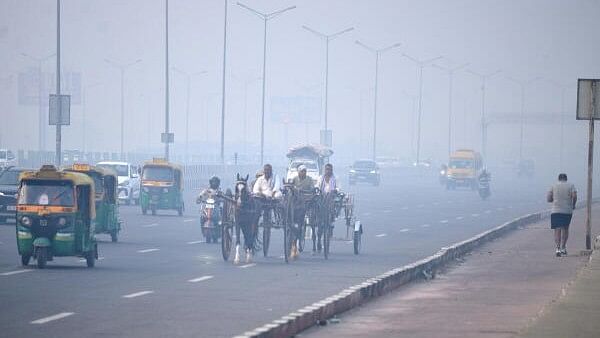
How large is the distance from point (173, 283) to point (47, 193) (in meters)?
3.80

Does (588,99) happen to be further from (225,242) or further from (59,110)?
(59,110)

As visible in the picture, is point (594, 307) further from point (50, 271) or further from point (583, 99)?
point (583, 99)

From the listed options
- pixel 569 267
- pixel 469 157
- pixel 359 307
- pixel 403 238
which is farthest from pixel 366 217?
pixel 469 157

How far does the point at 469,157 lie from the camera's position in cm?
9456

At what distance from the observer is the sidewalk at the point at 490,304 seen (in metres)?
16.9

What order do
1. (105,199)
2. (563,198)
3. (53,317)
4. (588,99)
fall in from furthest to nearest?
(105,199) → (563,198) → (588,99) → (53,317)

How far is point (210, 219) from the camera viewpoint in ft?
112

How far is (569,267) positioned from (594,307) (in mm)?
9174

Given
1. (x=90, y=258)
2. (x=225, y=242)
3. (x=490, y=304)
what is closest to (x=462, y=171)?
(x=225, y=242)

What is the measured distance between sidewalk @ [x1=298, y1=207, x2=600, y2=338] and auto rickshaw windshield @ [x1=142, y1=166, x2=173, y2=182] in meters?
18.1

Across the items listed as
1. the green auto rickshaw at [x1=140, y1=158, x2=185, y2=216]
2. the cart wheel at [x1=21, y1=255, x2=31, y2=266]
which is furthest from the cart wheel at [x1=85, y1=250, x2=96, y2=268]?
the green auto rickshaw at [x1=140, y1=158, x2=185, y2=216]

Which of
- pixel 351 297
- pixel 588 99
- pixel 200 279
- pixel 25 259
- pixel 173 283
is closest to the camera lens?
pixel 351 297

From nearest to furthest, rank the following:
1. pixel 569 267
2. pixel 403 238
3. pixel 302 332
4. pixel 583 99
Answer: pixel 302 332 < pixel 569 267 < pixel 583 99 < pixel 403 238

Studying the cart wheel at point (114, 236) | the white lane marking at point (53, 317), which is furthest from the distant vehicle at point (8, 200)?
the white lane marking at point (53, 317)
